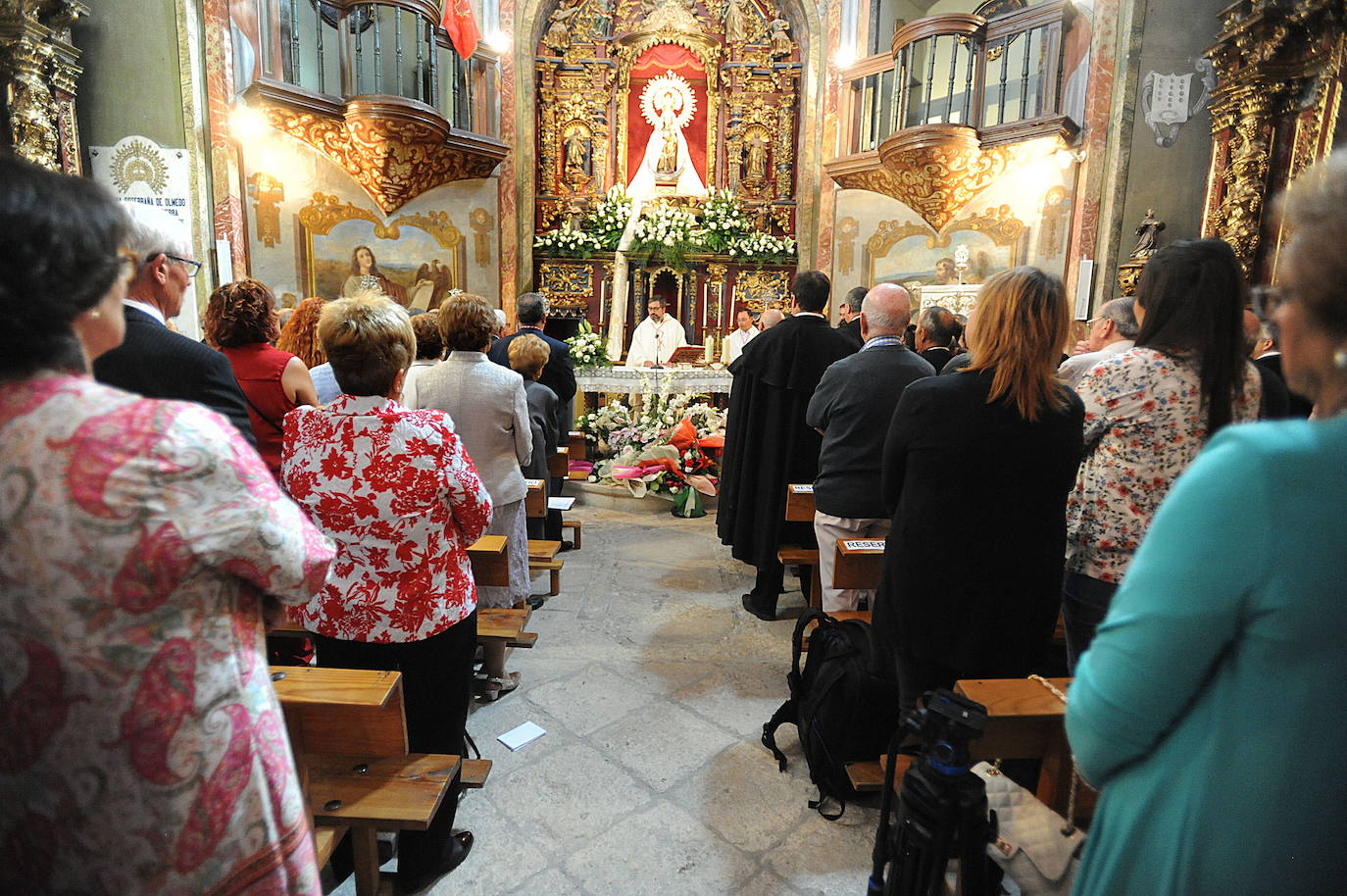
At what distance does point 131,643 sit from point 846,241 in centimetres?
974

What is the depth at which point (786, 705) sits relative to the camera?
9.02ft

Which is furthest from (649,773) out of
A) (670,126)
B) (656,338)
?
(670,126)

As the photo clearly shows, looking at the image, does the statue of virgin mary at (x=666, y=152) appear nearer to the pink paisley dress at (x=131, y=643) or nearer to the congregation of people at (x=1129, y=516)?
the congregation of people at (x=1129, y=516)

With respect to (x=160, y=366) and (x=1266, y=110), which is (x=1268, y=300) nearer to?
(x=160, y=366)

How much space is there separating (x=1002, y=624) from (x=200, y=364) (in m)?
2.29

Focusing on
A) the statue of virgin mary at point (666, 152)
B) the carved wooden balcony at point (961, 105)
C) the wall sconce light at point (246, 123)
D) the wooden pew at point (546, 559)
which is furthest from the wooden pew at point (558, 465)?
the statue of virgin mary at point (666, 152)

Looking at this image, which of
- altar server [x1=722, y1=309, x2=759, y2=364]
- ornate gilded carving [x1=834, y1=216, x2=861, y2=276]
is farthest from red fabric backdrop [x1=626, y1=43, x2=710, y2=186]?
altar server [x1=722, y1=309, x2=759, y2=364]

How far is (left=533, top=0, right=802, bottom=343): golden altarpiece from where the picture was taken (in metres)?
9.98

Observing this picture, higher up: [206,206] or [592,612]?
[206,206]

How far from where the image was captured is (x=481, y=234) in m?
9.38

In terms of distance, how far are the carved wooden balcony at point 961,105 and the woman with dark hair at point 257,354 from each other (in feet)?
24.5

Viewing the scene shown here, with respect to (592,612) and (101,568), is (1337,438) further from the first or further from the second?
(592,612)

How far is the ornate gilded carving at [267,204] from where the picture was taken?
7.66 metres

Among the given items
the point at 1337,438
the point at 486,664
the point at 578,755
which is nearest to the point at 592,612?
the point at 486,664
